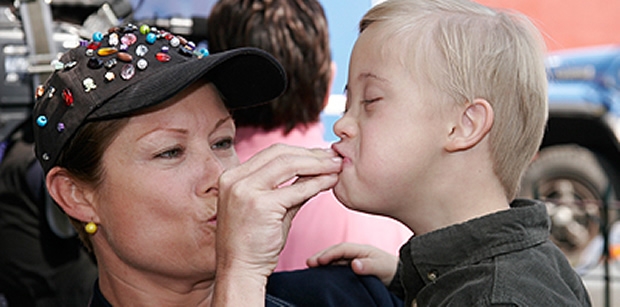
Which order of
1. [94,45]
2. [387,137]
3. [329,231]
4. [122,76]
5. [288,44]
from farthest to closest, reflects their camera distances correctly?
[288,44] → [329,231] → [94,45] → [122,76] → [387,137]

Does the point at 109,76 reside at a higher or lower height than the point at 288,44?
higher

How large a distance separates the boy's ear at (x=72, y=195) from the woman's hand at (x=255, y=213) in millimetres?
454

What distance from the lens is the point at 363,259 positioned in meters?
1.98

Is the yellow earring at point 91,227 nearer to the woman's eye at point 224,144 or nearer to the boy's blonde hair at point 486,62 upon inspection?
the woman's eye at point 224,144

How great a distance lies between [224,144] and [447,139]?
1.85ft

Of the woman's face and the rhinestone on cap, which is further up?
the rhinestone on cap

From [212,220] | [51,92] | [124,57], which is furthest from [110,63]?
[212,220]

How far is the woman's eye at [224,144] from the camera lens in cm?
184

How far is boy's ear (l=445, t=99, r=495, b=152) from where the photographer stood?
1603 millimetres

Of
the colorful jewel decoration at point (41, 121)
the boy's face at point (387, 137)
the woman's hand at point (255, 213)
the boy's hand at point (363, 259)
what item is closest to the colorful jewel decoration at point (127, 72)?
the colorful jewel decoration at point (41, 121)

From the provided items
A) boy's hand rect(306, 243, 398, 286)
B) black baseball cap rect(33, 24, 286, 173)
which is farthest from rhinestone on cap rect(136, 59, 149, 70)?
boy's hand rect(306, 243, 398, 286)

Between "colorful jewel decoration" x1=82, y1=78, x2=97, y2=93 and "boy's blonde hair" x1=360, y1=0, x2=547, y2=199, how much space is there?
25.7 inches

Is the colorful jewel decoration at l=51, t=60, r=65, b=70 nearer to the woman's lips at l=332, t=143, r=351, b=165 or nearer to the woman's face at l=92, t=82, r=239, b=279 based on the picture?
the woman's face at l=92, t=82, r=239, b=279

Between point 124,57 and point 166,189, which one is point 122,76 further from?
point 166,189
